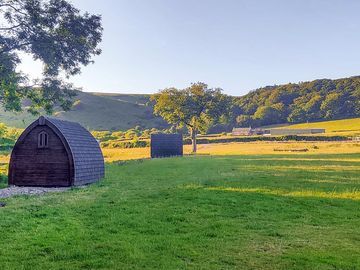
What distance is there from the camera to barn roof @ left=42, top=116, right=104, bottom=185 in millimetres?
24703

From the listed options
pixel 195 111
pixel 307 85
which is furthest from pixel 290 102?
pixel 195 111

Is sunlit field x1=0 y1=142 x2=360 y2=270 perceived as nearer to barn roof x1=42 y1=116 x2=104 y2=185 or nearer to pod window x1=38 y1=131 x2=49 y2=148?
barn roof x1=42 y1=116 x2=104 y2=185

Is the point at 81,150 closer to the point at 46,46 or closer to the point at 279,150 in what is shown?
the point at 46,46

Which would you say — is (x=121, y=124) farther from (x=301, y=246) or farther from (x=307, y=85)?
(x=301, y=246)

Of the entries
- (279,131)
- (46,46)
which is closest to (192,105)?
(46,46)

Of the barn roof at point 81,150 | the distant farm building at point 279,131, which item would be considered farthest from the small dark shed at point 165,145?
the distant farm building at point 279,131

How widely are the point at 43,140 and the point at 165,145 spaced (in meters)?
37.2

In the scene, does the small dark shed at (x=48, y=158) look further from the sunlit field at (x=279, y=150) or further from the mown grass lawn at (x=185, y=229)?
the sunlit field at (x=279, y=150)

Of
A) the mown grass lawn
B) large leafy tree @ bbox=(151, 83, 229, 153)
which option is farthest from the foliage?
the mown grass lawn

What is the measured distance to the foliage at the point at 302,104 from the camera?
Answer: 16112cm

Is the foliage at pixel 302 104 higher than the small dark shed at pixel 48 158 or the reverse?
higher

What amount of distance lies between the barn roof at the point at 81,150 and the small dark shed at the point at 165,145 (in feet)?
106

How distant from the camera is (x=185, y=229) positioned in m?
12.3

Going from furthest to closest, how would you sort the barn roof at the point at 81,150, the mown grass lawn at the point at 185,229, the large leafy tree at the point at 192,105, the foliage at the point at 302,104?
the foliage at the point at 302,104
the large leafy tree at the point at 192,105
the barn roof at the point at 81,150
the mown grass lawn at the point at 185,229
